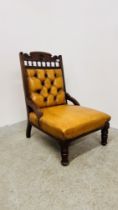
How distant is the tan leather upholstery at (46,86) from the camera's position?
180 centimetres

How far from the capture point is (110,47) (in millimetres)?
2037

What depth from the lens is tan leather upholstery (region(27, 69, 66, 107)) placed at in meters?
1.80

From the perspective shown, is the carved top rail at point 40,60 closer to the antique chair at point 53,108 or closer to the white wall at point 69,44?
the antique chair at point 53,108

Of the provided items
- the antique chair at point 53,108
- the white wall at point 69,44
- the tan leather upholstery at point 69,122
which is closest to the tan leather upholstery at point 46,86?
the antique chair at point 53,108

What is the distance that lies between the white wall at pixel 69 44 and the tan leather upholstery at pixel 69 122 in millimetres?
699

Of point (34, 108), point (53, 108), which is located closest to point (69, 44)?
point (53, 108)

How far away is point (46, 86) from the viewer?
191 cm

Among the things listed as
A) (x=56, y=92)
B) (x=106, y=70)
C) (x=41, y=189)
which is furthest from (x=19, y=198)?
(x=106, y=70)

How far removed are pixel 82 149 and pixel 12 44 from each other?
158cm

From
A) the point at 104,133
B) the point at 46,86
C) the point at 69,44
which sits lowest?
the point at 104,133

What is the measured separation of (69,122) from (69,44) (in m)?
1.47

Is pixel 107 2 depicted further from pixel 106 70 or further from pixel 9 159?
pixel 9 159

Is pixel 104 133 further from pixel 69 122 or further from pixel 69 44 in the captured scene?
pixel 69 44

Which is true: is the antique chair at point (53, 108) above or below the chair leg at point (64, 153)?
above
